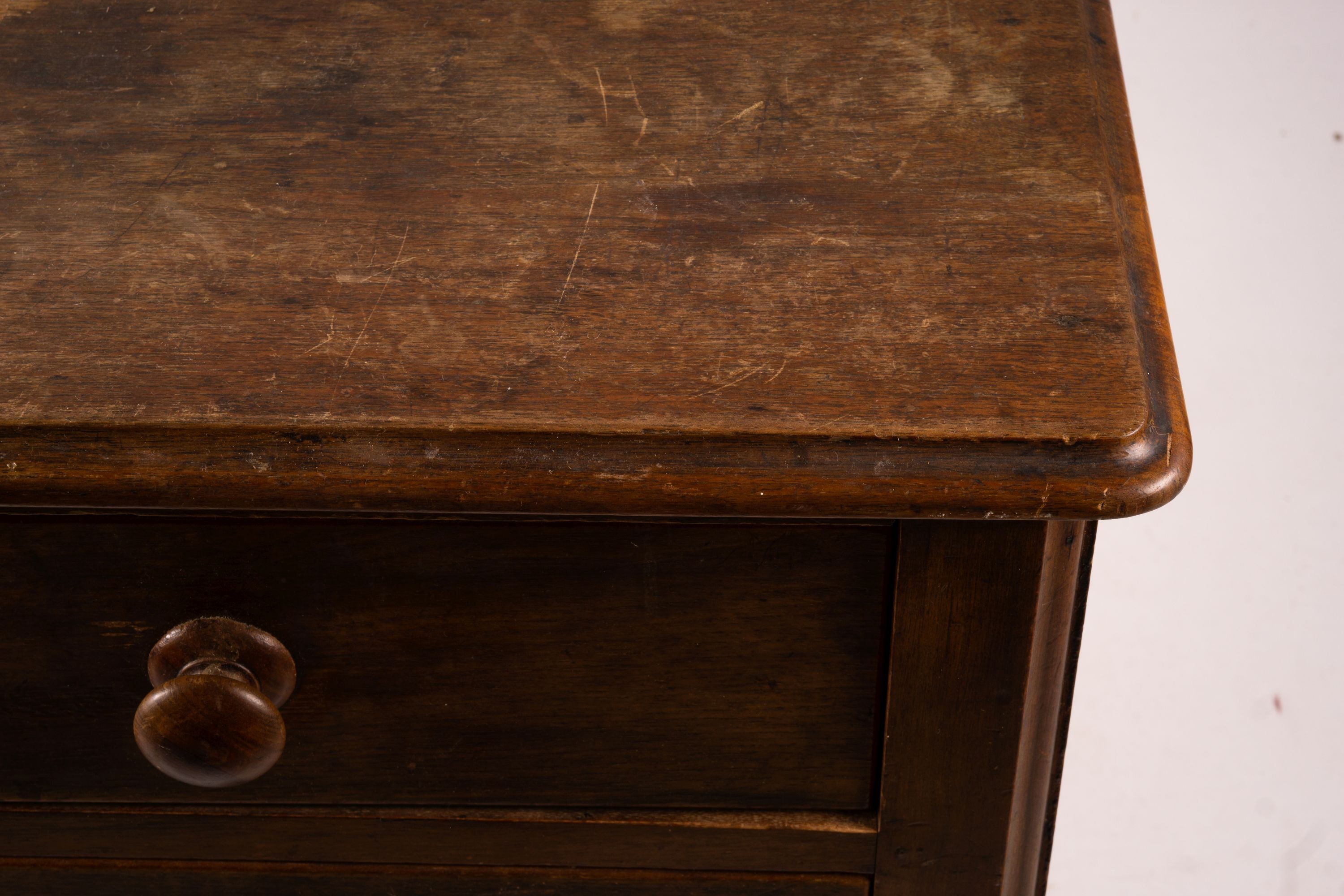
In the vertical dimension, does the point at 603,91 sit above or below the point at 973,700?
above

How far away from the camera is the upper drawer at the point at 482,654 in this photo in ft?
1.58

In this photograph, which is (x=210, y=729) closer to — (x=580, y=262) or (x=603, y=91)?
(x=580, y=262)

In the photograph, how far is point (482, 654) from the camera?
1.66 ft

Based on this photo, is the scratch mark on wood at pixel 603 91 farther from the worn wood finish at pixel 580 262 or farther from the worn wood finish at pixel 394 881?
the worn wood finish at pixel 394 881

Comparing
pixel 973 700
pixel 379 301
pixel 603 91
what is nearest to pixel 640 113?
pixel 603 91

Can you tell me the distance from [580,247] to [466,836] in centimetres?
27

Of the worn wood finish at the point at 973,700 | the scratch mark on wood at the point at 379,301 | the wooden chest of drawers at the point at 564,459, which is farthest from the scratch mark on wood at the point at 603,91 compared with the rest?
the worn wood finish at the point at 973,700

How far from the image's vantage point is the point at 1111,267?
49 centimetres

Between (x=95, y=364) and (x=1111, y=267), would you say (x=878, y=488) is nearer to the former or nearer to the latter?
(x=1111, y=267)

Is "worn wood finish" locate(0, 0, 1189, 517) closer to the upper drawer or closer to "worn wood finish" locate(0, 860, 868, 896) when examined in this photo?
the upper drawer

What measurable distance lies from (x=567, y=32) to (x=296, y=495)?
340 millimetres

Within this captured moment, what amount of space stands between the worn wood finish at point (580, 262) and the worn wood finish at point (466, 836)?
190mm

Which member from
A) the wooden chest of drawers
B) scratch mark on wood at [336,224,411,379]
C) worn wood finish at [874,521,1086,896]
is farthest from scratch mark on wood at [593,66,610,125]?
worn wood finish at [874,521,1086,896]

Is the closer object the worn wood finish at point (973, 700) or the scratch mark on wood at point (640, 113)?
the worn wood finish at point (973, 700)
